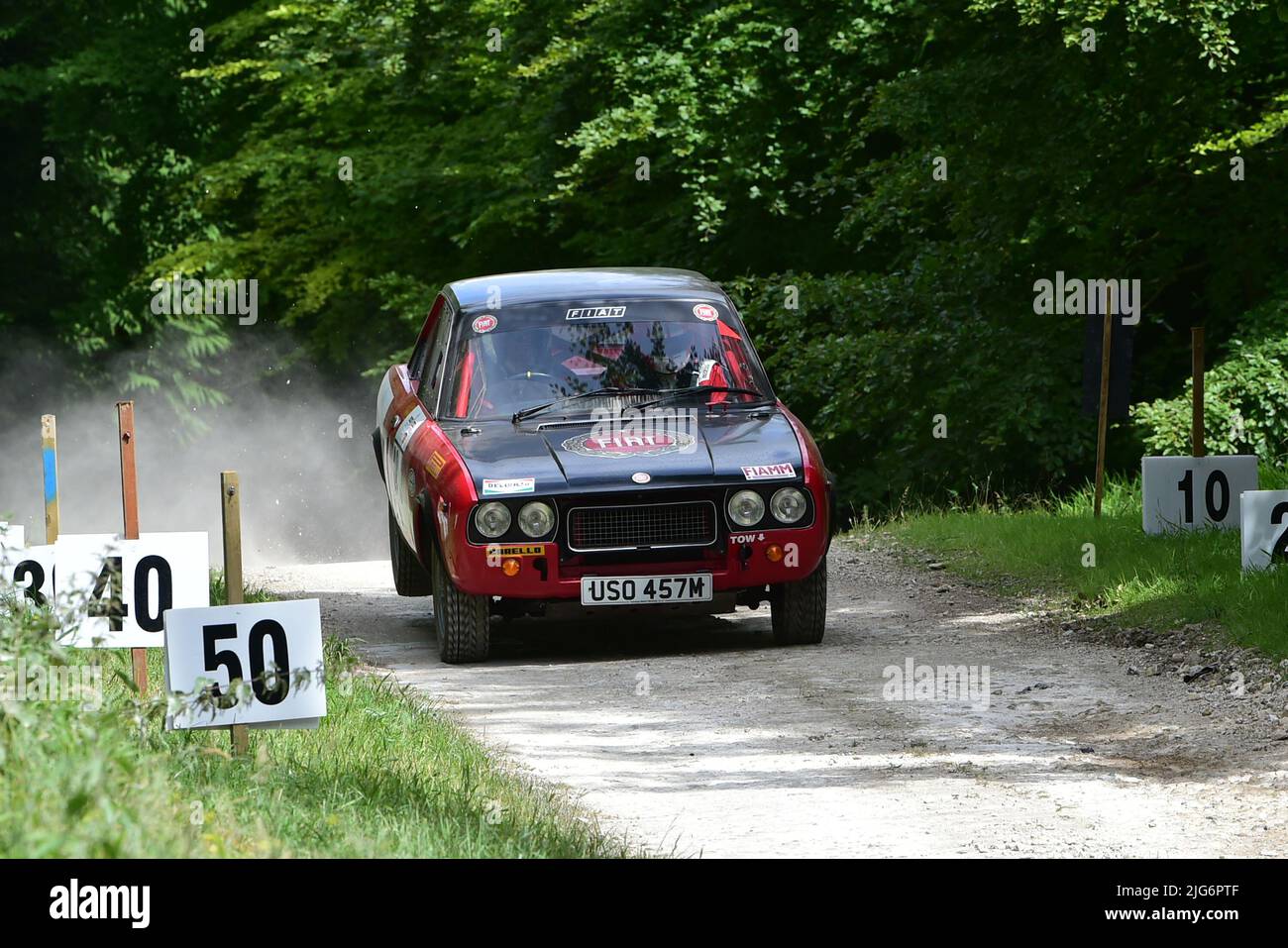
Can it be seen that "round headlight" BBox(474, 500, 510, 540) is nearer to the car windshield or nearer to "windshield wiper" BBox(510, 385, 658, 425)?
"windshield wiper" BBox(510, 385, 658, 425)

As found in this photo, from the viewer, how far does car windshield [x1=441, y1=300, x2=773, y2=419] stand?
11.2 meters

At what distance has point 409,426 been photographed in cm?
1184

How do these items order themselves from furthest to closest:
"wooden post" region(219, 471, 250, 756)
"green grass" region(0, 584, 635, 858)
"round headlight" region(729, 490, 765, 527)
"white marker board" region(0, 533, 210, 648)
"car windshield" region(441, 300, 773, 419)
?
"car windshield" region(441, 300, 773, 419) < "round headlight" region(729, 490, 765, 527) < "white marker board" region(0, 533, 210, 648) < "wooden post" region(219, 471, 250, 756) < "green grass" region(0, 584, 635, 858)

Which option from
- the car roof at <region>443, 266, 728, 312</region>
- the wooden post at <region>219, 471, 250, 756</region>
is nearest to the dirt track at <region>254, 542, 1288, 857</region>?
the wooden post at <region>219, 471, 250, 756</region>

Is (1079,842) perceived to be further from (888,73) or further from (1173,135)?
(888,73)

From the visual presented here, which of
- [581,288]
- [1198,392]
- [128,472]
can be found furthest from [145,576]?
[1198,392]

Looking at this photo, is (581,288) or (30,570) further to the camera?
(581,288)

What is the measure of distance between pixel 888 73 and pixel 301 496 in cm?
1336

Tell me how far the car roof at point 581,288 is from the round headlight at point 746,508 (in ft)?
5.77

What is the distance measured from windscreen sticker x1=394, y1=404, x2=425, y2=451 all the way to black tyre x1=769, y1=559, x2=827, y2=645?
2.32 metres

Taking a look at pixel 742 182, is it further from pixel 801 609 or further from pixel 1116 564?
pixel 801 609

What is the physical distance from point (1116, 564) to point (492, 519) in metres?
4.40

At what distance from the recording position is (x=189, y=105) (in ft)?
103
